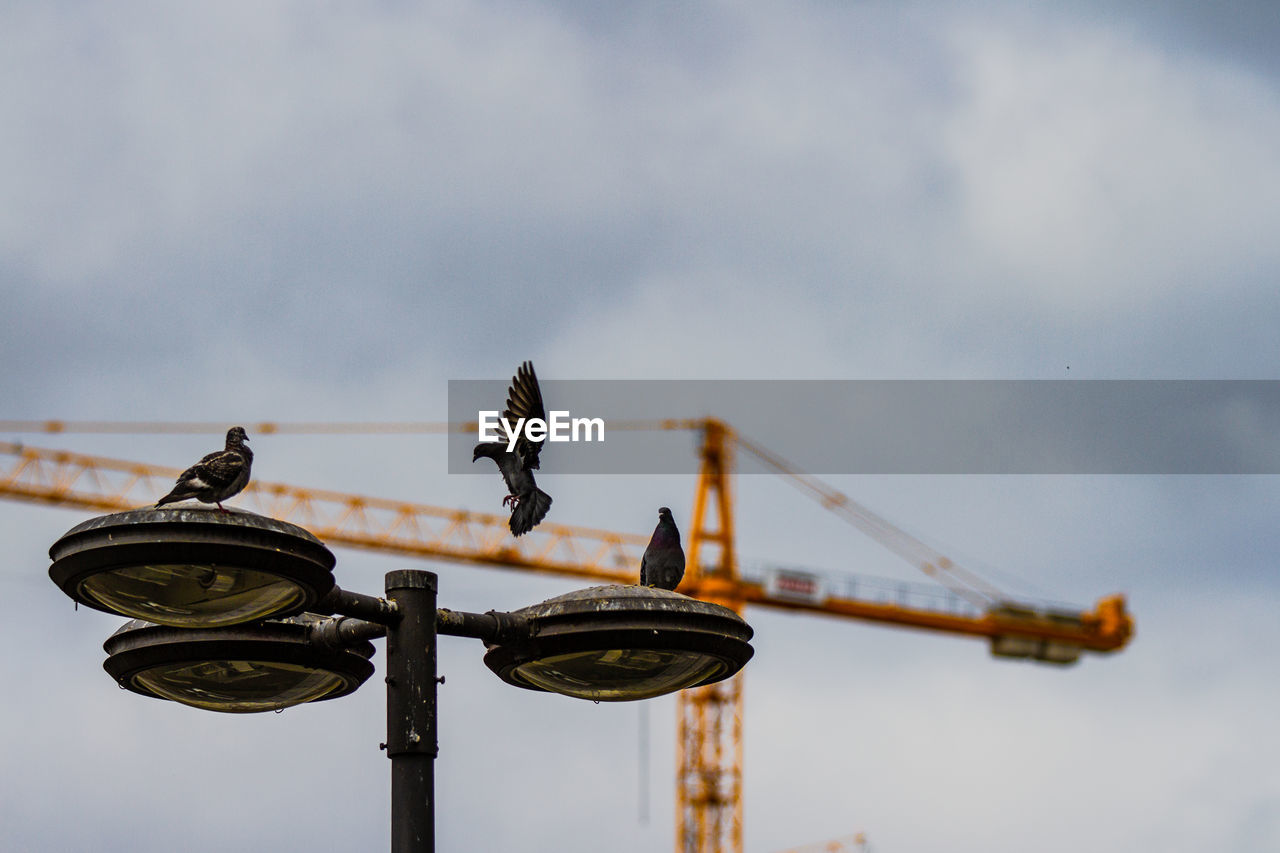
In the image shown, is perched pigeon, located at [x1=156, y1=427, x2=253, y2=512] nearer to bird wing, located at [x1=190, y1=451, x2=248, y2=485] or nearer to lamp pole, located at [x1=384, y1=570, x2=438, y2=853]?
bird wing, located at [x1=190, y1=451, x2=248, y2=485]

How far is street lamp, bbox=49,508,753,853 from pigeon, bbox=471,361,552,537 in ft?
2.24

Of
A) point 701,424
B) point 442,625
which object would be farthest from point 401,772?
point 701,424

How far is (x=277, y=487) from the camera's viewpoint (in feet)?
290

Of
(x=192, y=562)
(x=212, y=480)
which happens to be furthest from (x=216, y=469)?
(x=192, y=562)

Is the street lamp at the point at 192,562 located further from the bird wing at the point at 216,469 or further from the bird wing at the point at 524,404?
the bird wing at the point at 524,404

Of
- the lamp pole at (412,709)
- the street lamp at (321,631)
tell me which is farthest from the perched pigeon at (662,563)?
the lamp pole at (412,709)

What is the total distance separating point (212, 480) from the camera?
31.3ft

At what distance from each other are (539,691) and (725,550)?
88641mm

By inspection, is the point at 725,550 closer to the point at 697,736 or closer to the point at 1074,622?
the point at 697,736

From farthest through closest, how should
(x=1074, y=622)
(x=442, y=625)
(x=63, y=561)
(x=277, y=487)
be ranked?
(x=1074, y=622), (x=277, y=487), (x=442, y=625), (x=63, y=561)

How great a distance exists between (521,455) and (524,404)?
0.90ft

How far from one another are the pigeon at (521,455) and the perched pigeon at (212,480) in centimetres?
138

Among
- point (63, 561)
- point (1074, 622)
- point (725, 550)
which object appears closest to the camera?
point (63, 561)

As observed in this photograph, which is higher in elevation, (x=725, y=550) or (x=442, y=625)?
(x=725, y=550)
